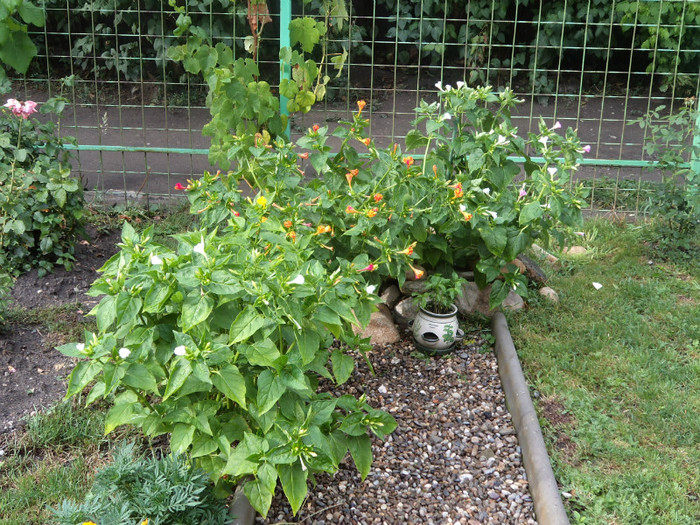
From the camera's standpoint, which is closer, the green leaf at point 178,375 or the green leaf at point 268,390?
the green leaf at point 178,375

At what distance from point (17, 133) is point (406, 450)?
2979mm

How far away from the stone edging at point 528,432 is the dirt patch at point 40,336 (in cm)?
198

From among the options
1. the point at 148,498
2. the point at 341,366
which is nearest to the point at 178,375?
the point at 148,498

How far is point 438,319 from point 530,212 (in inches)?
27.2

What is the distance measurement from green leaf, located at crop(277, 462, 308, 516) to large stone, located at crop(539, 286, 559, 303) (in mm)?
2406

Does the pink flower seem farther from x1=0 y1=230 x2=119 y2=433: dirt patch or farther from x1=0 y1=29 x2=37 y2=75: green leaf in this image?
x1=0 y1=230 x2=119 y2=433: dirt patch

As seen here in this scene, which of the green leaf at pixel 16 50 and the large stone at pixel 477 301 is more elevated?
the green leaf at pixel 16 50

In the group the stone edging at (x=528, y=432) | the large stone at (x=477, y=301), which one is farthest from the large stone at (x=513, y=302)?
the stone edging at (x=528, y=432)

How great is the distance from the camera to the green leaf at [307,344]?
282 cm

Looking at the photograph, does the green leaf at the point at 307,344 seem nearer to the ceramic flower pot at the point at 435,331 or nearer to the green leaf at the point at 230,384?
the green leaf at the point at 230,384

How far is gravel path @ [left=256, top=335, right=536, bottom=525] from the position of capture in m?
3.16

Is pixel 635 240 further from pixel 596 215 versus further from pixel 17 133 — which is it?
pixel 17 133

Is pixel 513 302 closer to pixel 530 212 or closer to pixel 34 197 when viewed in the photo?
pixel 530 212

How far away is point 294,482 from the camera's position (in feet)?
8.95
